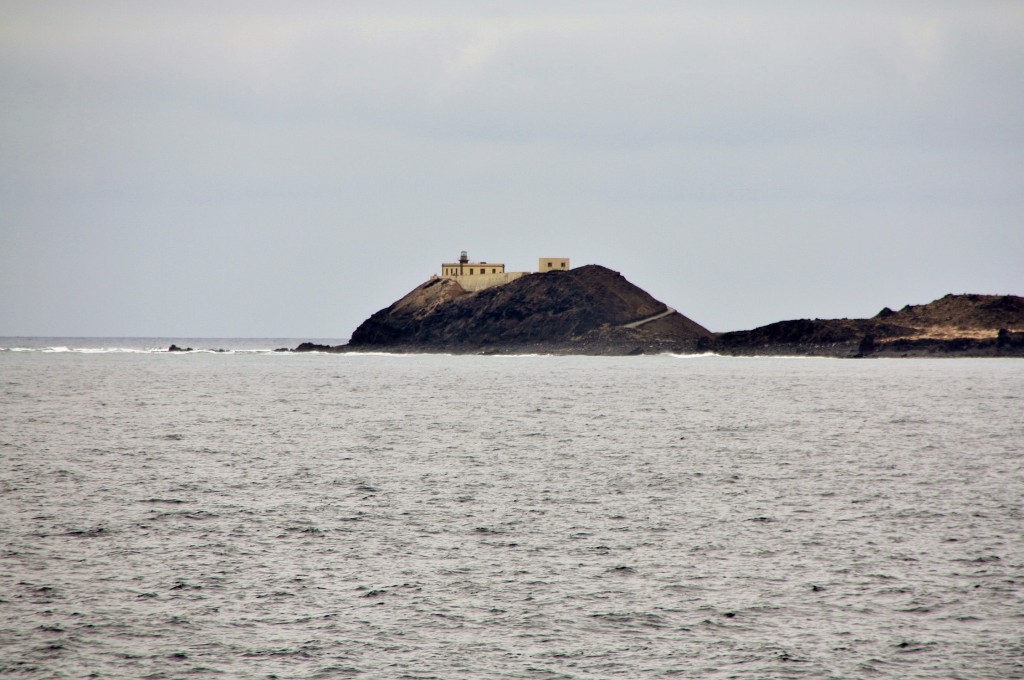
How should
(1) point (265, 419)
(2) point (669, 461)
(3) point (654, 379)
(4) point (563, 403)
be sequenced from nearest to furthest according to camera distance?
(2) point (669, 461) < (1) point (265, 419) < (4) point (563, 403) < (3) point (654, 379)

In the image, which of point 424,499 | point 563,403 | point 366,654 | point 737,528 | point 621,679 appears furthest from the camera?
point 563,403

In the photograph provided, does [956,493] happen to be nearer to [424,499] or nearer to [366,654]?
[424,499]

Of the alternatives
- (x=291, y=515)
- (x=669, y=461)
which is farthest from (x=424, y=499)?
(x=669, y=461)

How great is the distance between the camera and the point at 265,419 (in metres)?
63.9

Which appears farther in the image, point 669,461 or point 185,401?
point 185,401

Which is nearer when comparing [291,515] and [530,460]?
[291,515]

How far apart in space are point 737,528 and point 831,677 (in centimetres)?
1142

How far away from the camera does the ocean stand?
1673cm

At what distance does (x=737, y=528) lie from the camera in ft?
88.6

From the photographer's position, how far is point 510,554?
2367 cm

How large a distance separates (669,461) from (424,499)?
14038mm

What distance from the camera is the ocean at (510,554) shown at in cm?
1673

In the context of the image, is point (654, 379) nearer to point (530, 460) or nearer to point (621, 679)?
A: point (530, 460)

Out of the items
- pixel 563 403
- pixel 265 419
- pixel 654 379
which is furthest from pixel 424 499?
pixel 654 379
